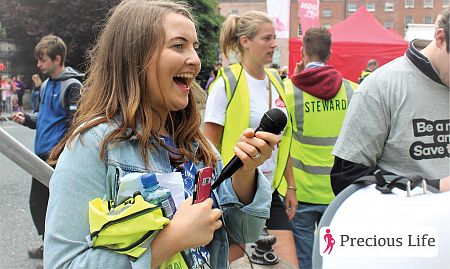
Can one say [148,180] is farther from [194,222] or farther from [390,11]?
[390,11]

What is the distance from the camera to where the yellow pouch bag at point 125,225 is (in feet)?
4.10

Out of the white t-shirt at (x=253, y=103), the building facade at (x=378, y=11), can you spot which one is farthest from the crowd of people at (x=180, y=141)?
the building facade at (x=378, y=11)

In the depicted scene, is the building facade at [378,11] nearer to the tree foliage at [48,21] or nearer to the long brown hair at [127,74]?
the tree foliage at [48,21]

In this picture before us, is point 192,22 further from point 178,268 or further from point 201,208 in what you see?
point 178,268

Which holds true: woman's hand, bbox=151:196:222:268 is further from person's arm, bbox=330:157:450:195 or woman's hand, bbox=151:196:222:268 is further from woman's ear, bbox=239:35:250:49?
woman's ear, bbox=239:35:250:49

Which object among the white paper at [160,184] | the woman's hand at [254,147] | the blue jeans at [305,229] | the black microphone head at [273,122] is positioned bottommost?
the blue jeans at [305,229]

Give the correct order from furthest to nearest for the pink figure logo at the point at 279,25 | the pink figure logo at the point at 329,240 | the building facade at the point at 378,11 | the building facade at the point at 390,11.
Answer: the building facade at the point at 390,11 → the building facade at the point at 378,11 → the pink figure logo at the point at 279,25 → the pink figure logo at the point at 329,240

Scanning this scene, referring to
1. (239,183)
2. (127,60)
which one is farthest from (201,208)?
(127,60)

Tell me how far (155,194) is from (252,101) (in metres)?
2.06

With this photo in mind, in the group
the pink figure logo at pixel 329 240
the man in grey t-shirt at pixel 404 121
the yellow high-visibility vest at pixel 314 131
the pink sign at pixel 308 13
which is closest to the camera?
the pink figure logo at pixel 329 240

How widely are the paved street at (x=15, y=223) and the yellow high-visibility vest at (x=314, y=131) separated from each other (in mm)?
2402

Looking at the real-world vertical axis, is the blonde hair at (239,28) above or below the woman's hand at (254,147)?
above

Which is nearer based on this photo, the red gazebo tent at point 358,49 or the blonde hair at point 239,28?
the blonde hair at point 239,28

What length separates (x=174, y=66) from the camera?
1495 mm
